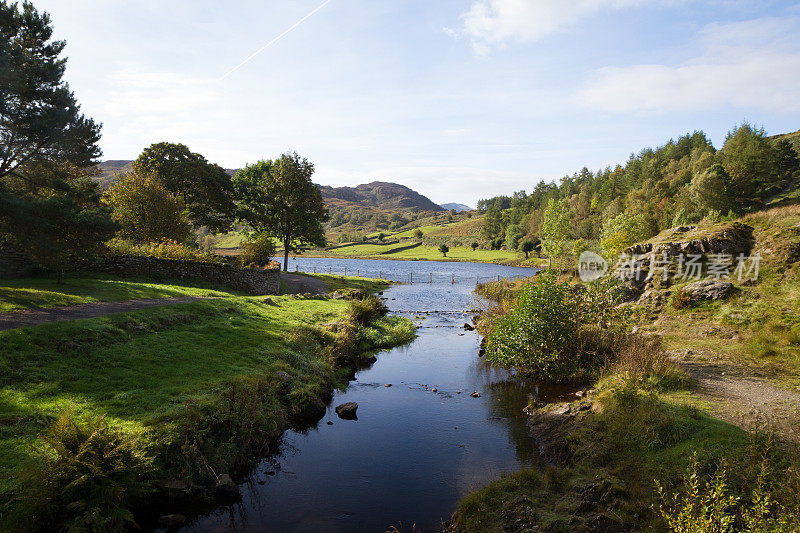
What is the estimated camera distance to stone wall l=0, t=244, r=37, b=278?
1939cm

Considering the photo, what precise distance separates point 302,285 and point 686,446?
3777 cm

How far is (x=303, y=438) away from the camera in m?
12.0

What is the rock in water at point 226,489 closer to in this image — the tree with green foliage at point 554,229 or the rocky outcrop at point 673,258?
the rocky outcrop at point 673,258


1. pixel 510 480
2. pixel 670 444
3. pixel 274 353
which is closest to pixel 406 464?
pixel 510 480

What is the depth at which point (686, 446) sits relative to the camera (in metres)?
8.77

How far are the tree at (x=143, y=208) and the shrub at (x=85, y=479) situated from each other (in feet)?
104

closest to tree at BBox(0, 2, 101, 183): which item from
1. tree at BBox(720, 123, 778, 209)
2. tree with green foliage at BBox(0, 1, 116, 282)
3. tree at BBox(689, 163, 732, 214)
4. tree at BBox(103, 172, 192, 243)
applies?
tree with green foliage at BBox(0, 1, 116, 282)

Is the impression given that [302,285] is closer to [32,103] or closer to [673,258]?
[32,103]

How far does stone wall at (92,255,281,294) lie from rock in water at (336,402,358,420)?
20.8m

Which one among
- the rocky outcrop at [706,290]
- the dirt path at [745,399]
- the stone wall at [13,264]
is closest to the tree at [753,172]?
the rocky outcrop at [706,290]

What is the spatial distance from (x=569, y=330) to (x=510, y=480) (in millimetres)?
8986

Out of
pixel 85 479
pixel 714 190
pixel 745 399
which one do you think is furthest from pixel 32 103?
pixel 714 190

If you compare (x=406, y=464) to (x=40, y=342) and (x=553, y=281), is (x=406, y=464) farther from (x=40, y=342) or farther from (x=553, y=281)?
(x=40, y=342)

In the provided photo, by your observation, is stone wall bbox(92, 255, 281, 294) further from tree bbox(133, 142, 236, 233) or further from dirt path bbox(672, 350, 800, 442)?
dirt path bbox(672, 350, 800, 442)
